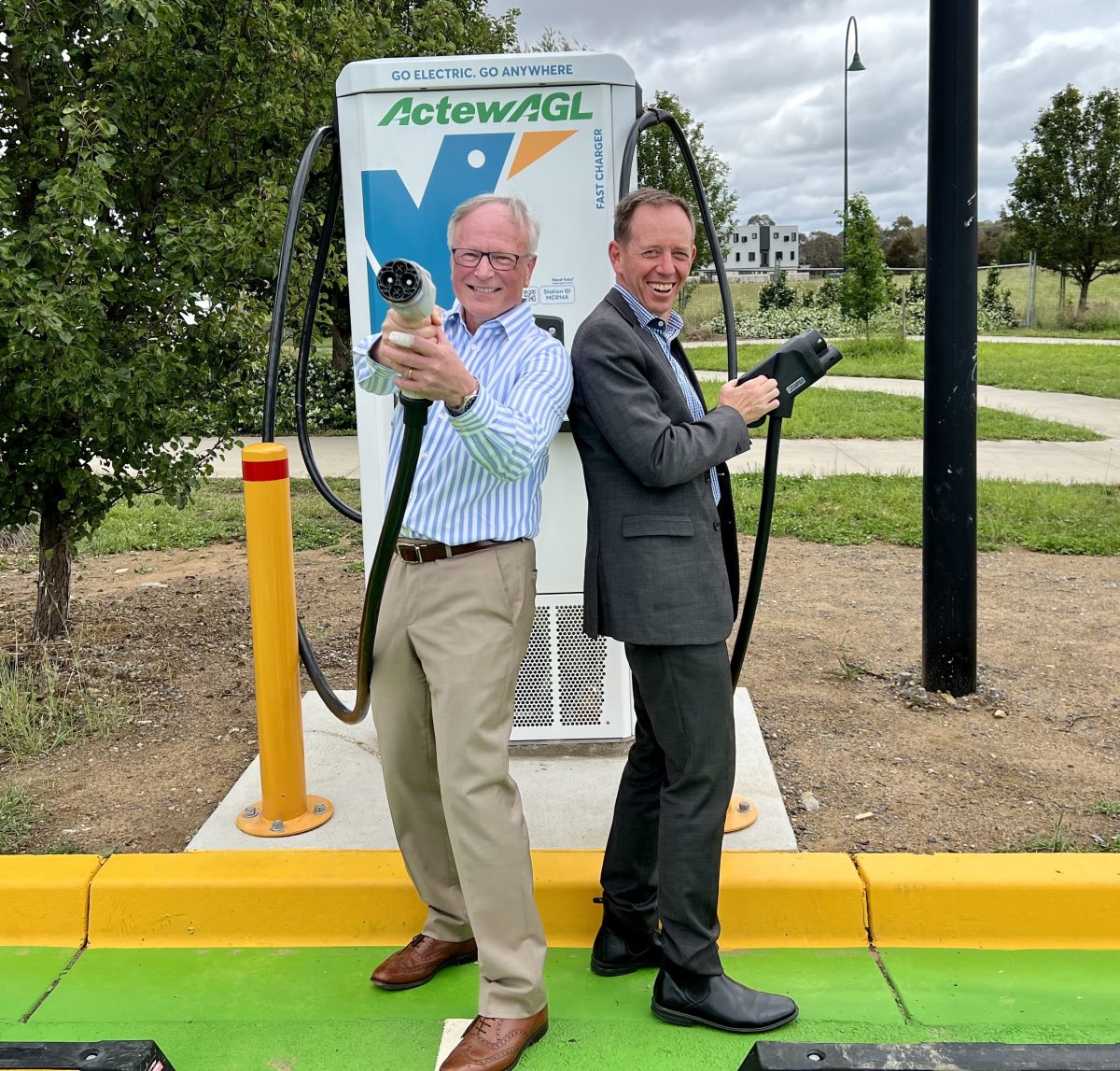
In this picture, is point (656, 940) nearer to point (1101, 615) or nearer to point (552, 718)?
point (552, 718)

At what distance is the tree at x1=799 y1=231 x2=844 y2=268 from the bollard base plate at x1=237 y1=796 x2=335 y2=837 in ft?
202

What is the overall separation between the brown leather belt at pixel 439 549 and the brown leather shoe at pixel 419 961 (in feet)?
3.18

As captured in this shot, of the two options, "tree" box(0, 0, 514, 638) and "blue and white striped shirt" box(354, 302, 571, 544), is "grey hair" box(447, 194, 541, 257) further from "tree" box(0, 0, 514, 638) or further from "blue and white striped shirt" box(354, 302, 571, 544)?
"tree" box(0, 0, 514, 638)

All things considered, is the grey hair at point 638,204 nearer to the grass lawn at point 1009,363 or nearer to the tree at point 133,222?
the tree at point 133,222

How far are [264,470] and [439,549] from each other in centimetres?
92

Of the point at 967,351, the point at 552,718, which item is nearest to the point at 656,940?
the point at 552,718

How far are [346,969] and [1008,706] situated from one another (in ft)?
8.48

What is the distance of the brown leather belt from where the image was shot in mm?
2561

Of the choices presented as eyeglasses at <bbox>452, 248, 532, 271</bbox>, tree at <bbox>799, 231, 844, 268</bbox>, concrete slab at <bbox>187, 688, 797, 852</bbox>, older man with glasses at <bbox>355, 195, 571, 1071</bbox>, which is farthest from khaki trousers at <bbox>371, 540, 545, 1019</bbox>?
tree at <bbox>799, 231, 844, 268</bbox>

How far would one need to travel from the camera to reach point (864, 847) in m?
3.31

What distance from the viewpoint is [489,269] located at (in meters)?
2.50

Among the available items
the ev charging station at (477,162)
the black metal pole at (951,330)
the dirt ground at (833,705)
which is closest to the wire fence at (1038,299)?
the dirt ground at (833,705)

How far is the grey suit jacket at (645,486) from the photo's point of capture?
243 cm

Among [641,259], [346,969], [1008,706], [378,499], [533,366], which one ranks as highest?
[641,259]
